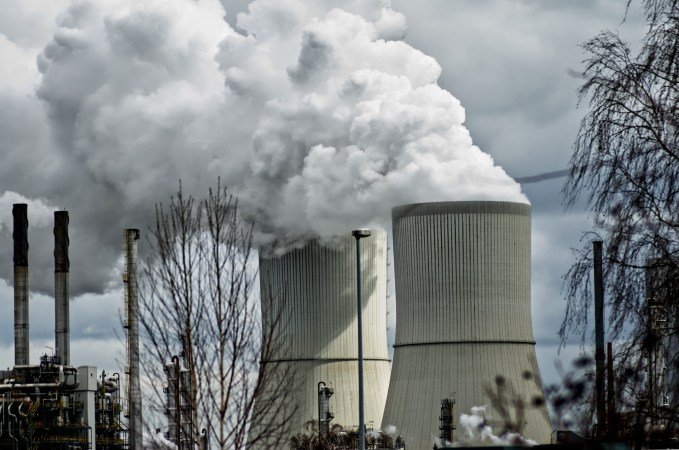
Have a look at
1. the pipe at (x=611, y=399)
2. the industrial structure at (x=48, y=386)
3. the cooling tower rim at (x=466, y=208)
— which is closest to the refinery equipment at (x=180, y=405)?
the pipe at (x=611, y=399)

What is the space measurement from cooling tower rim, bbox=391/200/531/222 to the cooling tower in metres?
0.03

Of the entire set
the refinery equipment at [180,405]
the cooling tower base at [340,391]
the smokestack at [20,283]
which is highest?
the smokestack at [20,283]

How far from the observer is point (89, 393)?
45688mm

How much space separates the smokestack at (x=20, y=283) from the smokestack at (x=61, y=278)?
104 centimetres

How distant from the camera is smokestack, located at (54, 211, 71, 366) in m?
44.7

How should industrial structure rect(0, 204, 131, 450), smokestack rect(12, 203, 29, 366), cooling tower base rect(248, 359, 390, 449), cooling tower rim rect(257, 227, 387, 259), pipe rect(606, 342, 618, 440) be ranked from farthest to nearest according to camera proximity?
smokestack rect(12, 203, 29, 366), industrial structure rect(0, 204, 131, 450), cooling tower rim rect(257, 227, 387, 259), cooling tower base rect(248, 359, 390, 449), pipe rect(606, 342, 618, 440)

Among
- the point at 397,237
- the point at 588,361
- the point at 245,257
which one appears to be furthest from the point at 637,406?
the point at 397,237

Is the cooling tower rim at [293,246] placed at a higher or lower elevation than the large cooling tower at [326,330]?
higher

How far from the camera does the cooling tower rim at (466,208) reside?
36.5 meters

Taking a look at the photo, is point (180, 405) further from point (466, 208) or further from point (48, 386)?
point (48, 386)

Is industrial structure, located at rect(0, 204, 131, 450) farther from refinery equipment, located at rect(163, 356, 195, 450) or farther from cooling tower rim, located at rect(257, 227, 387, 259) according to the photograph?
refinery equipment, located at rect(163, 356, 195, 450)

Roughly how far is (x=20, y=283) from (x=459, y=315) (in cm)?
1674

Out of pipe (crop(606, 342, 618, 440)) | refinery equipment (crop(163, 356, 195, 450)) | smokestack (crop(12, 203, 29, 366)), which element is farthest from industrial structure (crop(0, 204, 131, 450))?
pipe (crop(606, 342, 618, 440))

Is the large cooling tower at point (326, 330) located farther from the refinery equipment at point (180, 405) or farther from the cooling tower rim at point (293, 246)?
the refinery equipment at point (180, 405)
